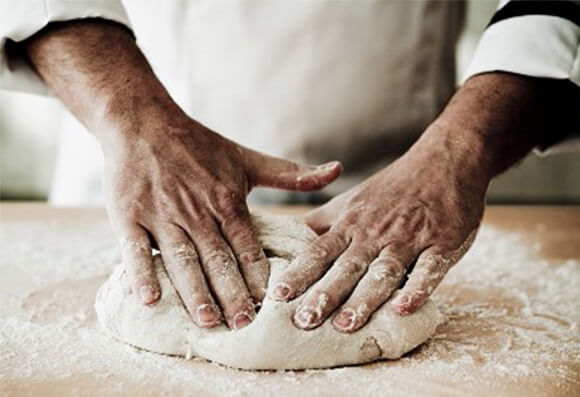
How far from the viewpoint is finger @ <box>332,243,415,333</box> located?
998 mm

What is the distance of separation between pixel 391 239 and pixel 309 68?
35.1 inches

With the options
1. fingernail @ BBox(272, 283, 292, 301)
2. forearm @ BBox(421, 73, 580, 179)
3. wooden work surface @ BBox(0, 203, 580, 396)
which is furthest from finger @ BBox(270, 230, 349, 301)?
forearm @ BBox(421, 73, 580, 179)

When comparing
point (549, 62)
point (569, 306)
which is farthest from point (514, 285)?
point (549, 62)

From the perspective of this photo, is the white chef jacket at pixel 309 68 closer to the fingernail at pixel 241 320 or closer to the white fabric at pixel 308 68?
the white fabric at pixel 308 68

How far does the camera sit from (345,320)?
0.99 m

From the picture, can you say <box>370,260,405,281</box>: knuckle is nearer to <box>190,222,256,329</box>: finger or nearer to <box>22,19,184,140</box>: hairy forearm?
<box>190,222,256,329</box>: finger

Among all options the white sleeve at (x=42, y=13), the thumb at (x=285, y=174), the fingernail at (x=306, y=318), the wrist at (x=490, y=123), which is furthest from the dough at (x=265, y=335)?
the white sleeve at (x=42, y=13)

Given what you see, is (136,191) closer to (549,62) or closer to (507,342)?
(507,342)

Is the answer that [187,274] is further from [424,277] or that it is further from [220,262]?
[424,277]

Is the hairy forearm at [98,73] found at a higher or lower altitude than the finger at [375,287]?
higher

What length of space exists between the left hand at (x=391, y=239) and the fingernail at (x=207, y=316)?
0.27 feet

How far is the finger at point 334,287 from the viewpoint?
3.23 ft

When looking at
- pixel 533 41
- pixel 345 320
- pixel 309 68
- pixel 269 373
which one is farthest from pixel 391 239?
pixel 309 68

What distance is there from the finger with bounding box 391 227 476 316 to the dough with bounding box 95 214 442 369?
2cm
